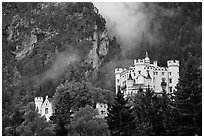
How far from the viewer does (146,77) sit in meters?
73.1

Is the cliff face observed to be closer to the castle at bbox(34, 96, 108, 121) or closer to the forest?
the forest

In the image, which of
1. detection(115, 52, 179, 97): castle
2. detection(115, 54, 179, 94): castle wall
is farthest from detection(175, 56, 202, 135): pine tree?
detection(115, 54, 179, 94): castle wall

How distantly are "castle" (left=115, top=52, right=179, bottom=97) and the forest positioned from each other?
2.22 metres

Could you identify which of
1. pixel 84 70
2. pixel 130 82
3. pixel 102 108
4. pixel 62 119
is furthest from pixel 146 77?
pixel 84 70

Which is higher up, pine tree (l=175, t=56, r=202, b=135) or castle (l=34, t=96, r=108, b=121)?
castle (l=34, t=96, r=108, b=121)

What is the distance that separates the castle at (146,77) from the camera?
71.5 metres

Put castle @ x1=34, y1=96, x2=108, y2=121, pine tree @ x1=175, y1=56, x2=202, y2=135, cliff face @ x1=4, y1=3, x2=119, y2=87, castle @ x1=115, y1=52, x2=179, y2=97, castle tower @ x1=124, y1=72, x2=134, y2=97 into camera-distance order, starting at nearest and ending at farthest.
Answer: pine tree @ x1=175, y1=56, x2=202, y2=135 < castle @ x1=34, y1=96, x2=108, y2=121 < castle tower @ x1=124, y1=72, x2=134, y2=97 < castle @ x1=115, y1=52, x2=179, y2=97 < cliff face @ x1=4, y1=3, x2=119, y2=87

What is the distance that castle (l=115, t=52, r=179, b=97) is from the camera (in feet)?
235

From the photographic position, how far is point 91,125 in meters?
45.6

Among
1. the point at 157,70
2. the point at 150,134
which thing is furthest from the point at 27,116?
the point at 157,70

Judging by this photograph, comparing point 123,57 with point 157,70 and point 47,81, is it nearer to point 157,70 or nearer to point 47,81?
point 47,81

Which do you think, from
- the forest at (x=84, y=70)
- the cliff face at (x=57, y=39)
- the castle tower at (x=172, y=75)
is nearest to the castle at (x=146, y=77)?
the castle tower at (x=172, y=75)

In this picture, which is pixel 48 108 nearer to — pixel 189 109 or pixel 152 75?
pixel 152 75

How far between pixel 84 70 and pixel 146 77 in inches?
2180
